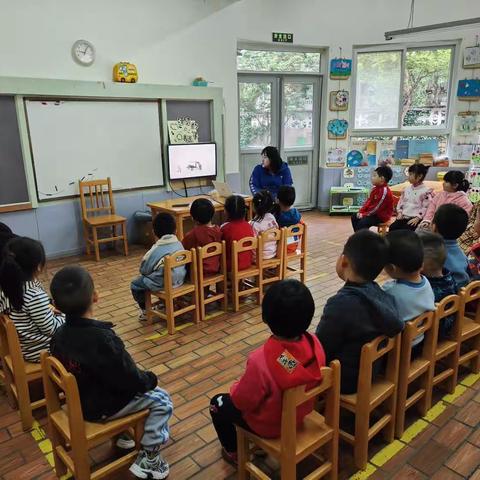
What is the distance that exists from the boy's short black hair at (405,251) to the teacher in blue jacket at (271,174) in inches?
104

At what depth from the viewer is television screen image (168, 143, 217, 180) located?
18.0 feet

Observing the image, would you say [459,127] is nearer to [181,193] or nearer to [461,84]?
[461,84]

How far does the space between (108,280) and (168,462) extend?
256 cm

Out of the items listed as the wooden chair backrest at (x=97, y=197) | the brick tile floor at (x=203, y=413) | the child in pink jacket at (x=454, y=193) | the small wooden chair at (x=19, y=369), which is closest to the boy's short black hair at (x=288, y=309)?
the brick tile floor at (x=203, y=413)

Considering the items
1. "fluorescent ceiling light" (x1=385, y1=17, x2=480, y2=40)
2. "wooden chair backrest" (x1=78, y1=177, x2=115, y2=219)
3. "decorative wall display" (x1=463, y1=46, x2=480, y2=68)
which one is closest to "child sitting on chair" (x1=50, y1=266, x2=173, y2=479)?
"wooden chair backrest" (x1=78, y1=177, x2=115, y2=219)

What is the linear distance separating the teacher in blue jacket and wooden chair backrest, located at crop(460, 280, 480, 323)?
7.93ft

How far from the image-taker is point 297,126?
6.95m

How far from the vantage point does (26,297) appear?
1958 millimetres

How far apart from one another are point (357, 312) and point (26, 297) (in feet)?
4.83

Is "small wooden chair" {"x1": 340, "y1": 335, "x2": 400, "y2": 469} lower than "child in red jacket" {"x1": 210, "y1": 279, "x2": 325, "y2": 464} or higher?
lower

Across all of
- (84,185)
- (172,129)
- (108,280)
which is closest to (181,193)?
(172,129)

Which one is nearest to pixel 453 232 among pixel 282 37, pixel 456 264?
pixel 456 264

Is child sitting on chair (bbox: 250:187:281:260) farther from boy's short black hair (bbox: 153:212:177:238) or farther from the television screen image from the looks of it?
the television screen image

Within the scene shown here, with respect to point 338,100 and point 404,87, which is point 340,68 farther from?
point 404,87
